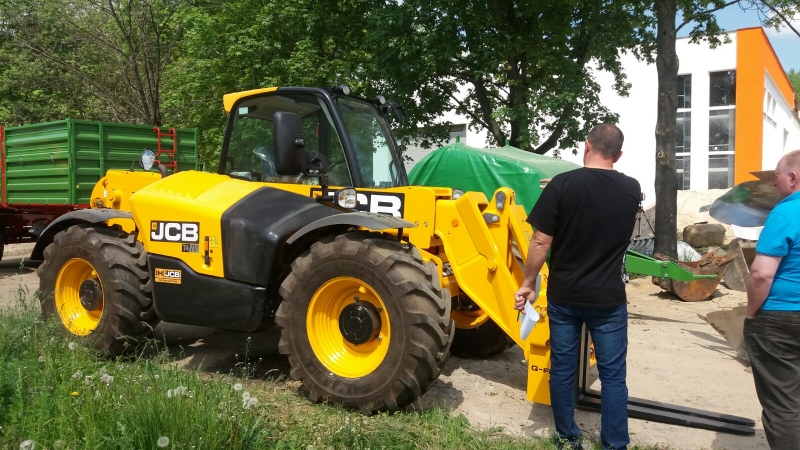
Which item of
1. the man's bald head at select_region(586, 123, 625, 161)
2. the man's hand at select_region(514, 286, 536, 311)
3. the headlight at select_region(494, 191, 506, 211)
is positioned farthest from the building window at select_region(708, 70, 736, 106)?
the man's hand at select_region(514, 286, 536, 311)

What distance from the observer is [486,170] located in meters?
10.8

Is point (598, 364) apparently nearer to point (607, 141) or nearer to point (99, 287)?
point (607, 141)

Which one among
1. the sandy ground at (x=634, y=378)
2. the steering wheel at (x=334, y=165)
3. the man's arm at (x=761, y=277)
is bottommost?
the sandy ground at (x=634, y=378)

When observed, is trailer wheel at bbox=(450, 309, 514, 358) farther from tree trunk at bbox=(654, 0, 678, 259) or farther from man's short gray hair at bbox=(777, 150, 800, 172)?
tree trunk at bbox=(654, 0, 678, 259)

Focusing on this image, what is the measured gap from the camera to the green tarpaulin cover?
10.7m

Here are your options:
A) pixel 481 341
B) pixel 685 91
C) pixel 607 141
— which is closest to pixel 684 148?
A: pixel 685 91

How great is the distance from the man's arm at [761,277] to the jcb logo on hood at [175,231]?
12.2ft

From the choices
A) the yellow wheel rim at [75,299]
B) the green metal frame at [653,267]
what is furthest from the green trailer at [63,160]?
the green metal frame at [653,267]

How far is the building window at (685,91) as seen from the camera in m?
28.9

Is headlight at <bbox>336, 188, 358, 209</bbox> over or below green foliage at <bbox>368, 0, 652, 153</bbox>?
below

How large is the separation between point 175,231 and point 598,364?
3.27 m

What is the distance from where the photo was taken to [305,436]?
12.1 feet

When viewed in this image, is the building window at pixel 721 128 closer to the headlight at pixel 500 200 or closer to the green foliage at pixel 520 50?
the green foliage at pixel 520 50

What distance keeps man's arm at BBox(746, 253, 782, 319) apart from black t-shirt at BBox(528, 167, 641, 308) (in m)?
0.65
